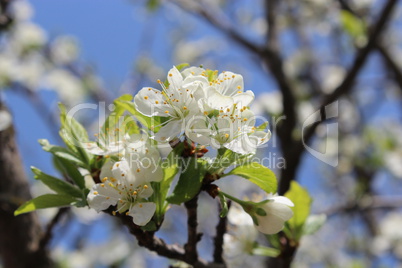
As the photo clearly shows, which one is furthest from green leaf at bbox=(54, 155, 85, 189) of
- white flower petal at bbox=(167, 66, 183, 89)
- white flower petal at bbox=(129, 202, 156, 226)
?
white flower petal at bbox=(167, 66, 183, 89)

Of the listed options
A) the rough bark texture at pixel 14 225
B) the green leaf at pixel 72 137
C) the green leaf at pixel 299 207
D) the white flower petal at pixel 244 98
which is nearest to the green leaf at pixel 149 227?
the green leaf at pixel 72 137

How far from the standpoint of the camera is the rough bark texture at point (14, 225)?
1.77m

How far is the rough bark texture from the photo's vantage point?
177 cm

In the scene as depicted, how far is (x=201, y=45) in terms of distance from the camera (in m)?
7.27

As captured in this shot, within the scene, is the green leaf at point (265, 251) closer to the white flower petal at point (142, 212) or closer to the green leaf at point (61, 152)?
the white flower petal at point (142, 212)

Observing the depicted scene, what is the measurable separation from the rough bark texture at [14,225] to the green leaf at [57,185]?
677 millimetres

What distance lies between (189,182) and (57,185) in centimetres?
37

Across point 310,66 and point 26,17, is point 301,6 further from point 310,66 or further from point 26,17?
point 26,17

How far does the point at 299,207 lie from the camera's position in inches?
53.9

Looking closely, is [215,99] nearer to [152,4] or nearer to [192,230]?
[192,230]

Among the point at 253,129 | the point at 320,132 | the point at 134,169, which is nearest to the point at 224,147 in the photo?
the point at 253,129

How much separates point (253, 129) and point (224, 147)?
96 millimetres

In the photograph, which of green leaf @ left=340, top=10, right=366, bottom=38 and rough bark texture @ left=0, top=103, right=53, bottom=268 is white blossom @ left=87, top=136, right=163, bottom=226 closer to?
rough bark texture @ left=0, top=103, right=53, bottom=268

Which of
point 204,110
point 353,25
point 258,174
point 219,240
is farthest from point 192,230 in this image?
point 353,25
